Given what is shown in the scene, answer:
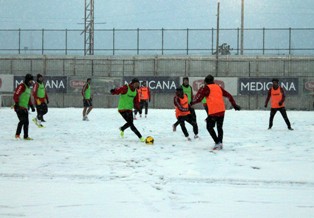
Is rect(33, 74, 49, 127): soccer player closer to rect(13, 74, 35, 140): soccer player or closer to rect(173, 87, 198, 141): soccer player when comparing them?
rect(13, 74, 35, 140): soccer player

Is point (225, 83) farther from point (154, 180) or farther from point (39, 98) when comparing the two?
point (154, 180)

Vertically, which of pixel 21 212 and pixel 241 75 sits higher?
pixel 241 75

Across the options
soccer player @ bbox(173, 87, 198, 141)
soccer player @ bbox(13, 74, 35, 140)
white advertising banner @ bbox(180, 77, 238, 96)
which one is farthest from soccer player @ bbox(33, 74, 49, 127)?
white advertising banner @ bbox(180, 77, 238, 96)

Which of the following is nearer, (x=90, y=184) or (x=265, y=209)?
(x=265, y=209)

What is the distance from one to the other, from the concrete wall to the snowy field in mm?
23836

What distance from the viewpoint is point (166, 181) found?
617 cm

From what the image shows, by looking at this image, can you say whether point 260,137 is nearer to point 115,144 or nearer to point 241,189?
point 115,144

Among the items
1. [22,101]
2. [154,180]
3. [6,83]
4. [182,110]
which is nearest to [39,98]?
[22,101]

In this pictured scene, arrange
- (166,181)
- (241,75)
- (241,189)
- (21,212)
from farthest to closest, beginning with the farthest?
(241,75) < (166,181) < (241,189) < (21,212)

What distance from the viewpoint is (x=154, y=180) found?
245 inches

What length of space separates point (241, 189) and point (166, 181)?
0.98 meters

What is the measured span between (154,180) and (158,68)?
30.1 meters

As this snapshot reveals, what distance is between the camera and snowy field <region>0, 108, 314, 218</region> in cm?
466

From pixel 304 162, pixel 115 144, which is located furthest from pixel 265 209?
pixel 115 144
